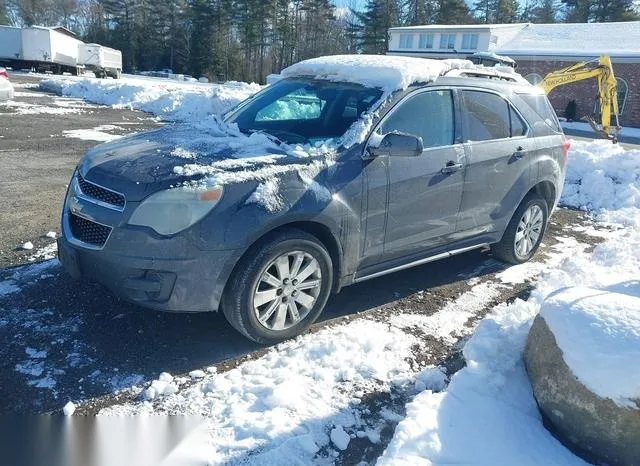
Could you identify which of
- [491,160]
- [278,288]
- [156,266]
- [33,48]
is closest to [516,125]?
[491,160]

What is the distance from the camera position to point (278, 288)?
3768 mm

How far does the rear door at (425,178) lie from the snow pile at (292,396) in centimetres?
89

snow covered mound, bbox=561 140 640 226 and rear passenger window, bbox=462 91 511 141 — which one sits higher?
rear passenger window, bbox=462 91 511 141

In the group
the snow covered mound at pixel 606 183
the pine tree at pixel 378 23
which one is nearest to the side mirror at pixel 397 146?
the snow covered mound at pixel 606 183

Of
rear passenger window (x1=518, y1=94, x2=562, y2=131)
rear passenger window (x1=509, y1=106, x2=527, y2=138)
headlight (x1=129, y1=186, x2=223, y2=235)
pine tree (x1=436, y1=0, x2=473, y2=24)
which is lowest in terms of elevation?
headlight (x1=129, y1=186, x2=223, y2=235)

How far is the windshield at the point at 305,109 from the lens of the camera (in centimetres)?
430

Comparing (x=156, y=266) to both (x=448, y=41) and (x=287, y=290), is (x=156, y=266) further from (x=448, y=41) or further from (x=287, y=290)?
(x=448, y=41)

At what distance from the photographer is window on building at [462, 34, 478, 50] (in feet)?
132

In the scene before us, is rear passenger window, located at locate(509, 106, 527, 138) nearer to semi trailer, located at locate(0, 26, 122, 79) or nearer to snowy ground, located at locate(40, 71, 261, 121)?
snowy ground, located at locate(40, 71, 261, 121)

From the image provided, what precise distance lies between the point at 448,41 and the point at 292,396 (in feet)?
143

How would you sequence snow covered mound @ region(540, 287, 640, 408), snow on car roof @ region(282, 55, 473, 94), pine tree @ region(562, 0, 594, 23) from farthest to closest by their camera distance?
pine tree @ region(562, 0, 594, 23) < snow on car roof @ region(282, 55, 473, 94) < snow covered mound @ region(540, 287, 640, 408)

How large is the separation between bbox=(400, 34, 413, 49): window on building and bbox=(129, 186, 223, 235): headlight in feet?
149

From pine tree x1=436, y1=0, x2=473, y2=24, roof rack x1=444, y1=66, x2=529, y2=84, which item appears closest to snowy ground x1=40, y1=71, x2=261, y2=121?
roof rack x1=444, y1=66, x2=529, y2=84

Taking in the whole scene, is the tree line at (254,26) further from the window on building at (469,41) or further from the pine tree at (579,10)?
the window on building at (469,41)
